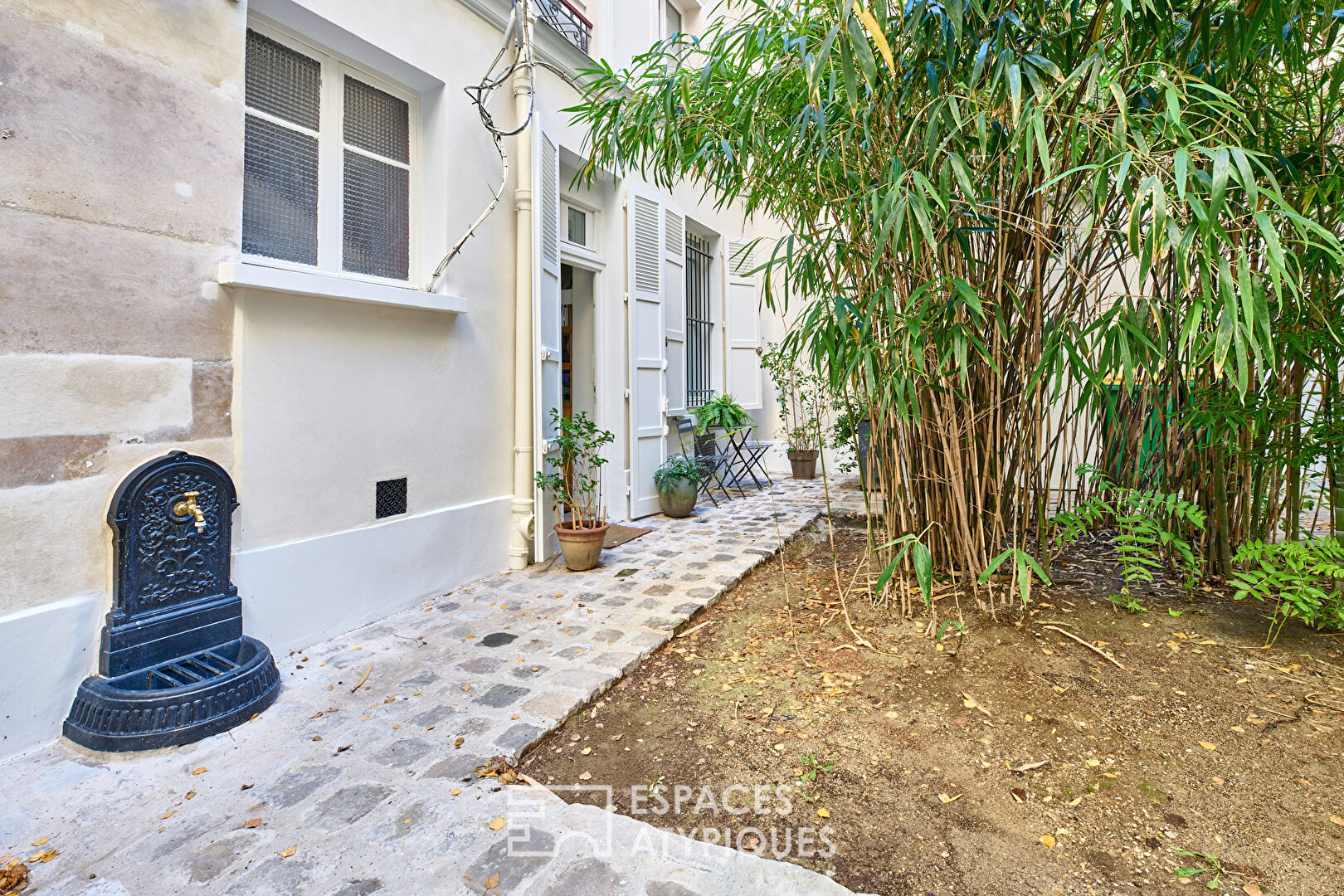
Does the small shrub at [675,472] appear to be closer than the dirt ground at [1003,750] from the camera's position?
No

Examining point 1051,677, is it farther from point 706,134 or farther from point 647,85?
point 647,85

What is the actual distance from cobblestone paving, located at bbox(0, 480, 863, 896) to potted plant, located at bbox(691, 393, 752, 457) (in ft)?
11.5

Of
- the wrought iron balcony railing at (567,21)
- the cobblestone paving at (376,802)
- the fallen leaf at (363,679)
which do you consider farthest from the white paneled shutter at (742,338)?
the fallen leaf at (363,679)

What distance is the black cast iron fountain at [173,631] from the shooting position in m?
2.11

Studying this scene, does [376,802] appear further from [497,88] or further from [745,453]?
[745,453]

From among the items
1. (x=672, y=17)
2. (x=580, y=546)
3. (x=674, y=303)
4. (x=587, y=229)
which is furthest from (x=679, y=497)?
(x=672, y=17)

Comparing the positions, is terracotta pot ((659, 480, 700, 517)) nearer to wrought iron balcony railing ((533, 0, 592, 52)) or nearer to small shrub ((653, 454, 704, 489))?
small shrub ((653, 454, 704, 489))

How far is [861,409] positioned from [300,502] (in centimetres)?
251

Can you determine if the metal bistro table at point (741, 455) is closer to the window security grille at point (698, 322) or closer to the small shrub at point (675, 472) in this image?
the window security grille at point (698, 322)

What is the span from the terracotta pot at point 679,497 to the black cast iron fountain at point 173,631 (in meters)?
3.48

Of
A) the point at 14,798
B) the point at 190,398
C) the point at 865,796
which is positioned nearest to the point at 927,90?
the point at 865,796

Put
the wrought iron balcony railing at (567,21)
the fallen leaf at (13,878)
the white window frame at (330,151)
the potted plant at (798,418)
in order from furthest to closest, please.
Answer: the potted plant at (798,418) < the wrought iron balcony railing at (567,21) < the white window frame at (330,151) < the fallen leaf at (13,878)

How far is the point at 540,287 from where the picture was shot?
405cm

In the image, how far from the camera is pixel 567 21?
4.64m
